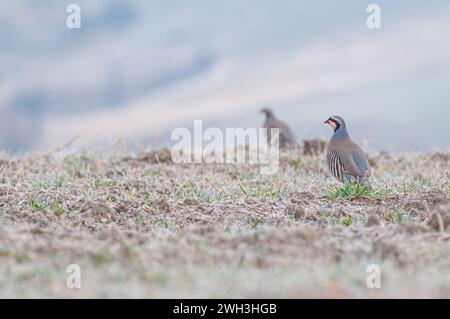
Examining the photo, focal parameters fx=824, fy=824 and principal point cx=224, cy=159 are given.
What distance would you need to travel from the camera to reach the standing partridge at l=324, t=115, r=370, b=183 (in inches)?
325

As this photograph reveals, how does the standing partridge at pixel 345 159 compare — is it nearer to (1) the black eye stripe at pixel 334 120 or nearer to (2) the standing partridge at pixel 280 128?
(1) the black eye stripe at pixel 334 120

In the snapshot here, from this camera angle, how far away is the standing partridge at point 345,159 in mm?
8250

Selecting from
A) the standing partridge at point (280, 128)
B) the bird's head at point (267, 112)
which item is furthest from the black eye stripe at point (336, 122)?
the bird's head at point (267, 112)

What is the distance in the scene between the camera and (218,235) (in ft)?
17.8

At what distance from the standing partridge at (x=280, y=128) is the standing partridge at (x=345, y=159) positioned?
5.35 m

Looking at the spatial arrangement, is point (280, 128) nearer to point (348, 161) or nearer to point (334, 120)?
point (334, 120)

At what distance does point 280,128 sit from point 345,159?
22.5 ft

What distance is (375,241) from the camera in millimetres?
5406

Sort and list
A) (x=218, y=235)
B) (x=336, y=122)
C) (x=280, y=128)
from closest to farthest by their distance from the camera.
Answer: (x=218, y=235)
(x=336, y=122)
(x=280, y=128)

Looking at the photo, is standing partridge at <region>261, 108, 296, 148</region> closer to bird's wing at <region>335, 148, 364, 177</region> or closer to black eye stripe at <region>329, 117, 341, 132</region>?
black eye stripe at <region>329, 117, 341, 132</region>

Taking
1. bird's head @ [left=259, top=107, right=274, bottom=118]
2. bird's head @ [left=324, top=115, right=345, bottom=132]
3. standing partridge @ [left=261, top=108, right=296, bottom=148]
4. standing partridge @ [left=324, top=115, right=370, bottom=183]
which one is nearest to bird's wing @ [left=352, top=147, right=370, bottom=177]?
standing partridge @ [left=324, top=115, right=370, bottom=183]

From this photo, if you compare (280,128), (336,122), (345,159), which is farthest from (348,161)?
(280,128)
